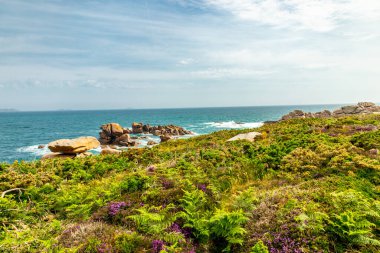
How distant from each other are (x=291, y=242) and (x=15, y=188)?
10.1m

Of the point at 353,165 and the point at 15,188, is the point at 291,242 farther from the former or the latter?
the point at 15,188

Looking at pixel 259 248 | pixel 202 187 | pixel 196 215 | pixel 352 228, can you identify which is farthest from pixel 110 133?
pixel 352 228

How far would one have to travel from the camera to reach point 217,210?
5855mm

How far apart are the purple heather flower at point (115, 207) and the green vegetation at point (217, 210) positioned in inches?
1.1

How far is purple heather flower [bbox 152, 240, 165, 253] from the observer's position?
4.97 metres

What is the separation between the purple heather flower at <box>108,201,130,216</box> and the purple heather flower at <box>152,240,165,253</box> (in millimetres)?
2103

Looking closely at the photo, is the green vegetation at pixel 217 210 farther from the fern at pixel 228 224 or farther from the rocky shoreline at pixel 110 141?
the rocky shoreline at pixel 110 141

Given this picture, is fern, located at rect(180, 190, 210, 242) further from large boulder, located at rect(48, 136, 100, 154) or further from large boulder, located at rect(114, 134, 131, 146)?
large boulder, located at rect(114, 134, 131, 146)

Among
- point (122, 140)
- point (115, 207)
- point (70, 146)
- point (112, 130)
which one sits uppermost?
point (115, 207)

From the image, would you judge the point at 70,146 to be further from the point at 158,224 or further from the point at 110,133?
the point at 110,133

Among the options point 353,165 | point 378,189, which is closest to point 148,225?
point 378,189

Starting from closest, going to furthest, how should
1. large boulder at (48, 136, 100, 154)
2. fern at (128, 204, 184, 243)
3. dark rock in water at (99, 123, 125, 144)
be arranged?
fern at (128, 204, 184, 243) < large boulder at (48, 136, 100, 154) < dark rock in water at (99, 123, 125, 144)

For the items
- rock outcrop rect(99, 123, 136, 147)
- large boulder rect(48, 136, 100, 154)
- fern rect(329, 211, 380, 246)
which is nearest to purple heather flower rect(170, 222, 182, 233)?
fern rect(329, 211, 380, 246)

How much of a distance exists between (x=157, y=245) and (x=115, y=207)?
98.8 inches
